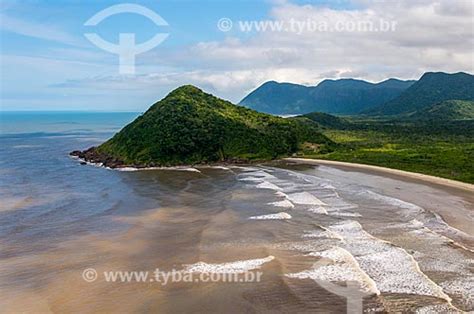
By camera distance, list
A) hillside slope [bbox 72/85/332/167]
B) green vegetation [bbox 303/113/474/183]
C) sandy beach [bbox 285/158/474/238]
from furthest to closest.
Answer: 1. hillside slope [bbox 72/85/332/167]
2. green vegetation [bbox 303/113/474/183]
3. sandy beach [bbox 285/158/474/238]

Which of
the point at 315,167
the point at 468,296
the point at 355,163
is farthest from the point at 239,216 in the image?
the point at 355,163

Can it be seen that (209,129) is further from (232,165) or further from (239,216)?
(239,216)

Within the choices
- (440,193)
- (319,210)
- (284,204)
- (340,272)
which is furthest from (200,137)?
(340,272)

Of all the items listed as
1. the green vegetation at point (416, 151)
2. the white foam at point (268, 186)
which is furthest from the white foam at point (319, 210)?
the green vegetation at point (416, 151)

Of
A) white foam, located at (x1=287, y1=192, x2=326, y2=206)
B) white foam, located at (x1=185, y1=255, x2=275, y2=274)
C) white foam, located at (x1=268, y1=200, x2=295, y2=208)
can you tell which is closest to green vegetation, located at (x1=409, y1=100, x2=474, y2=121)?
white foam, located at (x1=287, y1=192, x2=326, y2=206)

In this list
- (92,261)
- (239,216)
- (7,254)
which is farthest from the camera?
(239,216)

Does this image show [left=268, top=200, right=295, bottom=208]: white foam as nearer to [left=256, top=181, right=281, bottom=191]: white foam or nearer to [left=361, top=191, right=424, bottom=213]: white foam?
[left=256, top=181, right=281, bottom=191]: white foam
